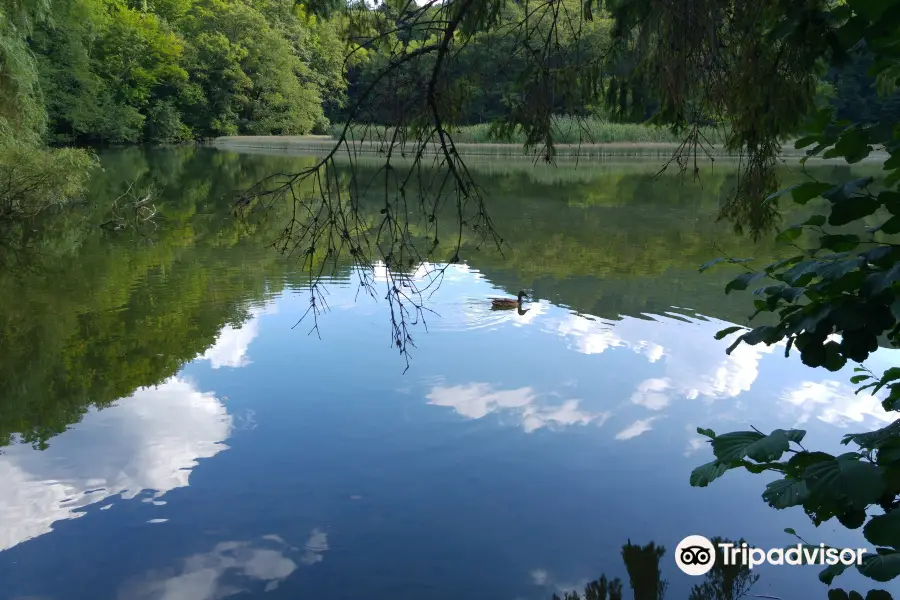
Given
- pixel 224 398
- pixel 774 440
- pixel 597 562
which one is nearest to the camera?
pixel 774 440

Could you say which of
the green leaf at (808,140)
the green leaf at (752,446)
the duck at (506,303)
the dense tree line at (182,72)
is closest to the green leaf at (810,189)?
the green leaf at (808,140)

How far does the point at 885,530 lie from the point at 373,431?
11.7 feet

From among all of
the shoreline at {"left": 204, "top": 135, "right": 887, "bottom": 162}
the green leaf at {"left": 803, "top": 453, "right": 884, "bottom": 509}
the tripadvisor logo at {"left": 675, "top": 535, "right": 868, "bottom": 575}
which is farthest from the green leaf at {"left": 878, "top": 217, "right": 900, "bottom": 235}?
the shoreline at {"left": 204, "top": 135, "right": 887, "bottom": 162}

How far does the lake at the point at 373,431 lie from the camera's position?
11.1ft

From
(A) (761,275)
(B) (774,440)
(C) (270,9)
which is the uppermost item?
(C) (270,9)

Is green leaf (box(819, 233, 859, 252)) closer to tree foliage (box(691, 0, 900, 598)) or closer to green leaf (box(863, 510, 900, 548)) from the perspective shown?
tree foliage (box(691, 0, 900, 598))

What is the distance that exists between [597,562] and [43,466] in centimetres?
303

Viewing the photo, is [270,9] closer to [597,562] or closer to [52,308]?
[52,308]

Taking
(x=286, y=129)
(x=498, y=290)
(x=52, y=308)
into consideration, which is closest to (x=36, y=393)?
(x=52, y=308)

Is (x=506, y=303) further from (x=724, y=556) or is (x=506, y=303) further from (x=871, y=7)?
(x=871, y=7)

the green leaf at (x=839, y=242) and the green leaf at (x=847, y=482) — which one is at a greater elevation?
the green leaf at (x=839, y=242)

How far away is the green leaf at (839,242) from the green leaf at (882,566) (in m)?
0.67

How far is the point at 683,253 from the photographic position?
10.6 metres

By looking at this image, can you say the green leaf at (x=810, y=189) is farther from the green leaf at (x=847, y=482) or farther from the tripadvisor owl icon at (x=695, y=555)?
the tripadvisor owl icon at (x=695, y=555)
